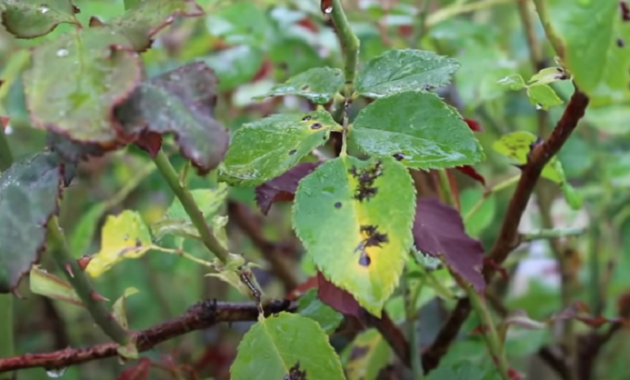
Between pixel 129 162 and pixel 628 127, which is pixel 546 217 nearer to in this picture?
pixel 628 127

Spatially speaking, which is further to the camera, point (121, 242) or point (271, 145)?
point (121, 242)

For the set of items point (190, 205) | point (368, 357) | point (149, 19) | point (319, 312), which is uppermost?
point (149, 19)

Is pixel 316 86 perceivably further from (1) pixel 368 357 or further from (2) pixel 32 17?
(1) pixel 368 357

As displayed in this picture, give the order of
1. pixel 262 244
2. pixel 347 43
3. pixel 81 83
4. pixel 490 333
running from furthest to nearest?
pixel 262 244, pixel 490 333, pixel 347 43, pixel 81 83

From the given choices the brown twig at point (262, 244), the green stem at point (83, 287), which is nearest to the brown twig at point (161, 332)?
the green stem at point (83, 287)

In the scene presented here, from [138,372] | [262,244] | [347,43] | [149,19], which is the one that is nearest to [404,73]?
[347,43]

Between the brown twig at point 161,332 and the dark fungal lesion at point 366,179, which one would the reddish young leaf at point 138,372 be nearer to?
the brown twig at point 161,332

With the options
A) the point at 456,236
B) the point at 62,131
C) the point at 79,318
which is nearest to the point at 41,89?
the point at 62,131

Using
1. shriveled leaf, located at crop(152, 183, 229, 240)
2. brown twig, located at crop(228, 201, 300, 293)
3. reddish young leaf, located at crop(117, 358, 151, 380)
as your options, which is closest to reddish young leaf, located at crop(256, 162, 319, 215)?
shriveled leaf, located at crop(152, 183, 229, 240)
